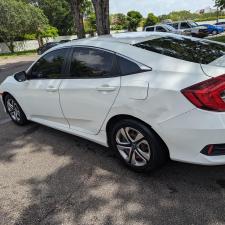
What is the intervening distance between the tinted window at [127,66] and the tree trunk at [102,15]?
7526 mm

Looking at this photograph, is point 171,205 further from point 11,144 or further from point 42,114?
point 11,144

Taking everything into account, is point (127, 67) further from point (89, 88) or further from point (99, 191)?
point (99, 191)

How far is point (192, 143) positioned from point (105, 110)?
3.73ft

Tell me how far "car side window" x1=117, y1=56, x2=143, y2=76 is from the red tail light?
0.74 metres

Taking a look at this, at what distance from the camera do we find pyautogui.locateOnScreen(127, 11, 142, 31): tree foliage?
62.3 meters

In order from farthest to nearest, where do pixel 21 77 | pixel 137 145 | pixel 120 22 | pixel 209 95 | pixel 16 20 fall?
pixel 120 22
pixel 16 20
pixel 21 77
pixel 137 145
pixel 209 95

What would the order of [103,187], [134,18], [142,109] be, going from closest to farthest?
[142,109] < [103,187] < [134,18]

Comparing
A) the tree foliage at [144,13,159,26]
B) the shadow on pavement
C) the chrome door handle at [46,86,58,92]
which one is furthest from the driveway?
the tree foliage at [144,13,159,26]

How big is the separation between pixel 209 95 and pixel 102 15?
8.62 m

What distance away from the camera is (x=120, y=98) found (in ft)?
12.1

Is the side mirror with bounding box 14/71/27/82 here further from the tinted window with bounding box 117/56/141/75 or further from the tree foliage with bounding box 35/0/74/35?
the tree foliage with bounding box 35/0/74/35

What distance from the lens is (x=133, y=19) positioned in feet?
205

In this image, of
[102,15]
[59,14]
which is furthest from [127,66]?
[59,14]

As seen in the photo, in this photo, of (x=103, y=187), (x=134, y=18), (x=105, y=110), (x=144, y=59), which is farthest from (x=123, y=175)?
(x=134, y=18)
